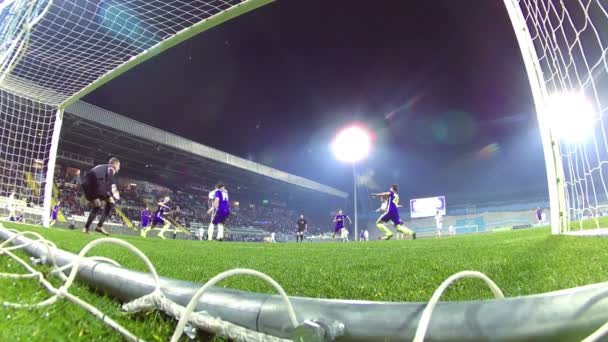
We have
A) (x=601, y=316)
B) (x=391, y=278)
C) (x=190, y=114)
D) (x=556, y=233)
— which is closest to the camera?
(x=601, y=316)

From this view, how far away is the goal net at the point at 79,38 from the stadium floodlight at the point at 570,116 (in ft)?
16.2

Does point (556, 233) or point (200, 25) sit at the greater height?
point (200, 25)

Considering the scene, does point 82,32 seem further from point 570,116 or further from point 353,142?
point 353,142

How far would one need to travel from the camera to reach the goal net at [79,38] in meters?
7.00

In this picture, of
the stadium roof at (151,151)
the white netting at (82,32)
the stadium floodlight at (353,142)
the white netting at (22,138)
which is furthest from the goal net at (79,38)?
the stadium floodlight at (353,142)

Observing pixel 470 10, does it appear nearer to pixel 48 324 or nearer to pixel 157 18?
pixel 157 18

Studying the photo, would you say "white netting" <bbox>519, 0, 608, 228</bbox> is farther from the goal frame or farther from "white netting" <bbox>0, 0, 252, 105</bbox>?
"white netting" <bbox>0, 0, 252, 105</bbox>

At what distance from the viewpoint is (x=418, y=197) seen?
43.7 metres

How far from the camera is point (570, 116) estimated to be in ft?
16.3

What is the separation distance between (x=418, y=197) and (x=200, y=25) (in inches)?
1585

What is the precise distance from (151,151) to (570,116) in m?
28.6

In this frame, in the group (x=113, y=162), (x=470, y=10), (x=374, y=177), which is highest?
(x=470, y=10)

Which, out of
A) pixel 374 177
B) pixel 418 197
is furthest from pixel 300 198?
pixel 418 197

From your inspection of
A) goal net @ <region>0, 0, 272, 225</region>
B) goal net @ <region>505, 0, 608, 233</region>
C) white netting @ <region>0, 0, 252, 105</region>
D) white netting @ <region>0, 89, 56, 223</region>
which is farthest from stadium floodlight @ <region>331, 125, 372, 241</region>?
goal net @ <region>505, 0, 608, 233</region>
